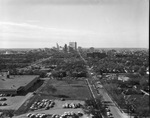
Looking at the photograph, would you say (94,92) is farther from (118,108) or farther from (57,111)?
(57,111)

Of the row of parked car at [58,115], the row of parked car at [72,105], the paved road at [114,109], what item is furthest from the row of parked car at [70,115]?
the paved road at [114,109]

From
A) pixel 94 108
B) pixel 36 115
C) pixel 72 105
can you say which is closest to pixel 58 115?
pixel 36 115

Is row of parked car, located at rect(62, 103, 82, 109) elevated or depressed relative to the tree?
depressed

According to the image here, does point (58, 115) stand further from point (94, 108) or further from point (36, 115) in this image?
point (94, 108)

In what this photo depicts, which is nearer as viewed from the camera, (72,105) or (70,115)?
(70,115)

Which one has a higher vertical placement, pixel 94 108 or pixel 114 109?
pixel 94 108

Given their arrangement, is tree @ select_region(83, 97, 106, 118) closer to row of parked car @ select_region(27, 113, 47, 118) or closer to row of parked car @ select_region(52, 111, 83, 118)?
row of parked car @ select_region(52, 111, 83, 118)

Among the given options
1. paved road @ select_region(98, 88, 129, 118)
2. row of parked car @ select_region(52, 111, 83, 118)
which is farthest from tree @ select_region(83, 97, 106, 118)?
paved road @ select_region(98, 88, 129, 118)

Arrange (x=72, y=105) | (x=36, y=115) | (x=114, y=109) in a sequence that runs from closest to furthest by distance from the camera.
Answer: (x=36, y=115) → (x=114, y=109) → (x=72, y=105)

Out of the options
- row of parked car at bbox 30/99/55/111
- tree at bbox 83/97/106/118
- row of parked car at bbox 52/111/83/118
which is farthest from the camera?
row of parked car at bbox 30/99/55/111
